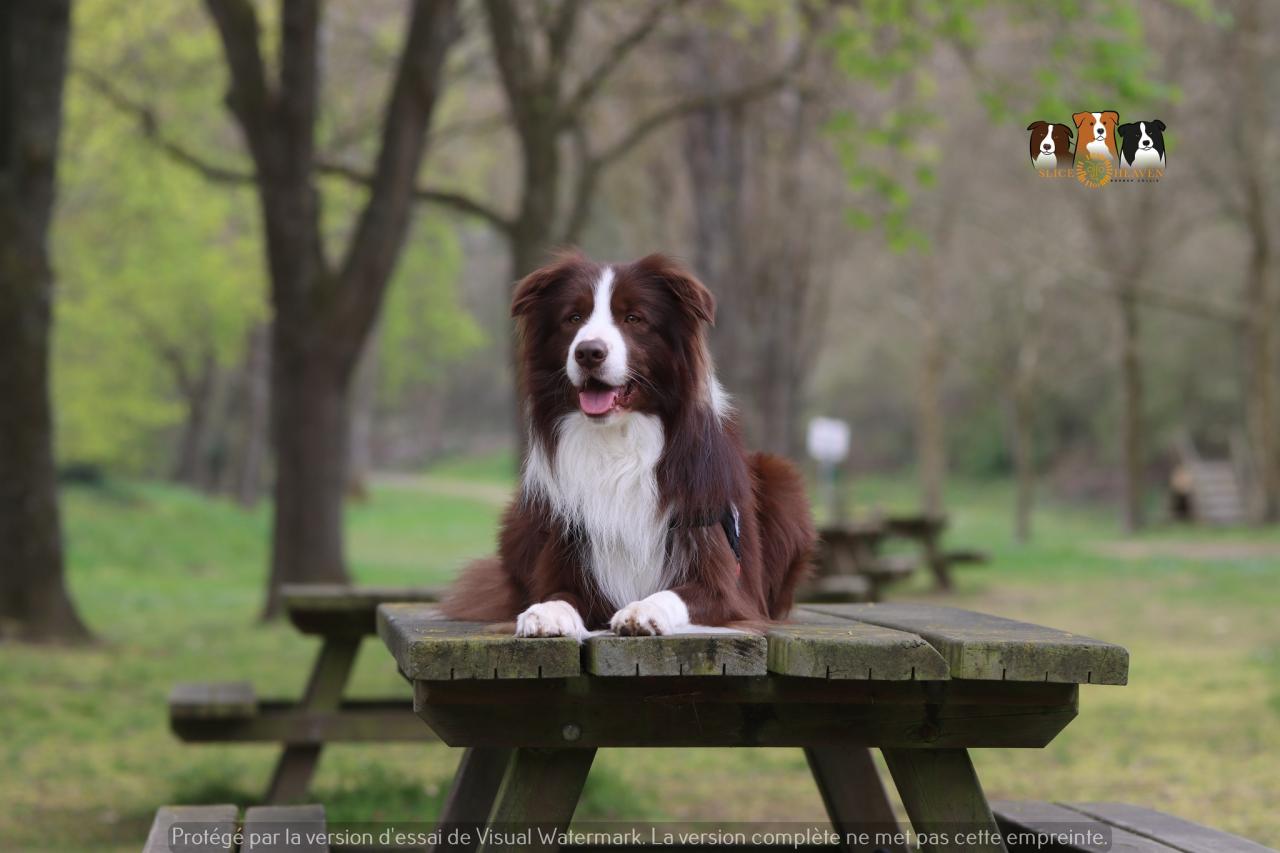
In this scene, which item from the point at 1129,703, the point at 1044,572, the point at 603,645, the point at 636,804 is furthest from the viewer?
the point at 1044,572

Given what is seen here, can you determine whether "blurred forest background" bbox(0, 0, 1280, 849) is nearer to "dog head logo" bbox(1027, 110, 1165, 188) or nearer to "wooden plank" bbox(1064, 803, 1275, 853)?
"dog head logo" bbox(1027, 110, 1165, 188)

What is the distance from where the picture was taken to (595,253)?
147 ft

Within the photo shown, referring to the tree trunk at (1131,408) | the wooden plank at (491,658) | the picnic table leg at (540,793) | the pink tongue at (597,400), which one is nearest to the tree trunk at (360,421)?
the tree trunk at (1131,408)

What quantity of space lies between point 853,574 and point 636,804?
8912mm

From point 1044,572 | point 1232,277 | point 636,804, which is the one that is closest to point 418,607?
point 636,804

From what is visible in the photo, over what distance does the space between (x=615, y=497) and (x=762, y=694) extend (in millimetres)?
750

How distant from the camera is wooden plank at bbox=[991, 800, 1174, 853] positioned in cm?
370

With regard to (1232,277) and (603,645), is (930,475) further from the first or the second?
(603,645)

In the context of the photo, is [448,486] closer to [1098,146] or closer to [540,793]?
[1098,146]

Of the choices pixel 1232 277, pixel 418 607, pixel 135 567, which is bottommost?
pixel 135 567

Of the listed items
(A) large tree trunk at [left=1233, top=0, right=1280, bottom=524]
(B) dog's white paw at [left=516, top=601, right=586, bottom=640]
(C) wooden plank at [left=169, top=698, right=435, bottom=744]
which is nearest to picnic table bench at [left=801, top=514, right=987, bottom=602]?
(C) wooden plank at [left=169, top=698, right=435, bottom=744]

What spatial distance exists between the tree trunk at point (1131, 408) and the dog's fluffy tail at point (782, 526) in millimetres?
24267

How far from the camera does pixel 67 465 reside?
25.8m

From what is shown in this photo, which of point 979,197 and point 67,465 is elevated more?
point 979,197
